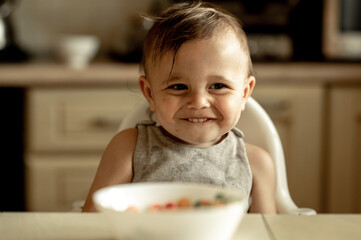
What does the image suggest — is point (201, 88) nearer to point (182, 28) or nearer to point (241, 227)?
point (182, 28)

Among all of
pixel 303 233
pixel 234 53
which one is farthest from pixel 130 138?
pixel 303 233

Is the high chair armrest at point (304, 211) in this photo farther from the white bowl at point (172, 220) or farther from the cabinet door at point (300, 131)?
the cabinet door at point (300, 131)

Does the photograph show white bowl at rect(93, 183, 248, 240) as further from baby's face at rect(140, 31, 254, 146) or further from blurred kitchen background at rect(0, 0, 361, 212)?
blurred kitchen background at rect(0, 0, 361, 212)

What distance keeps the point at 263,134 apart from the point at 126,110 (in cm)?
109

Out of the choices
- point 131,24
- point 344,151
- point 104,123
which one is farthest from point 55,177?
point 344,151

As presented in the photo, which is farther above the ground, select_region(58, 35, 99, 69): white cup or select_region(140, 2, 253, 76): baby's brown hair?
select_region(140, 2, 253, 76): baby's brown hair

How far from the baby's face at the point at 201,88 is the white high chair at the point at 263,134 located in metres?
0.21

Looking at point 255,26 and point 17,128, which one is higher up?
point 255,26

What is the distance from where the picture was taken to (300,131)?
236 cm

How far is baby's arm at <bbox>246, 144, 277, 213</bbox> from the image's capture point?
114 centimetres

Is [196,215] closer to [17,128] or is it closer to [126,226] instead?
[126,226]

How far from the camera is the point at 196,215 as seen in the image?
24.7 inches

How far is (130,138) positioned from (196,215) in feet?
1.79

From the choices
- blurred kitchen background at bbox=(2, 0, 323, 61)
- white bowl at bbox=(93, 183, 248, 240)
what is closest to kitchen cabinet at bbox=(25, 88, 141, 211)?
blurred kitchen background at bbox=(2, 0, 323, 61)
